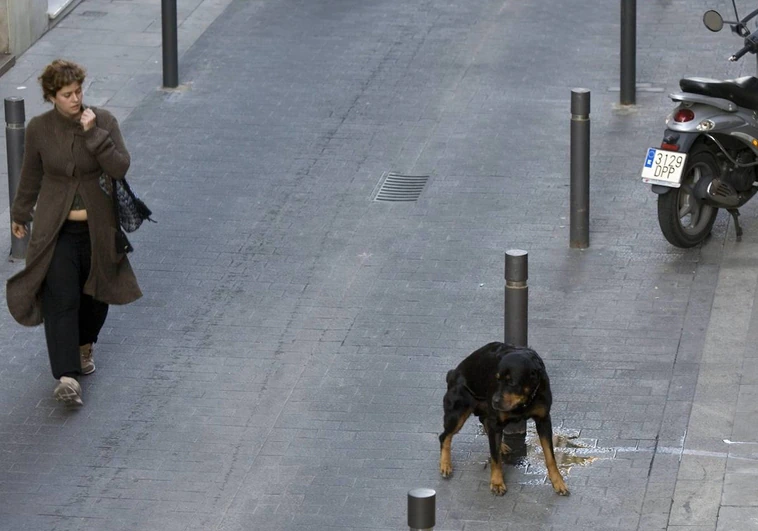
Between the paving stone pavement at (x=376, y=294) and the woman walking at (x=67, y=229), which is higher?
the woman walking at (x=67, y=229)

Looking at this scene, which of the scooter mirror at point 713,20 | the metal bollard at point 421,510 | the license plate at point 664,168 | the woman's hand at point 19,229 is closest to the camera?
the metal bollard at point 421,510

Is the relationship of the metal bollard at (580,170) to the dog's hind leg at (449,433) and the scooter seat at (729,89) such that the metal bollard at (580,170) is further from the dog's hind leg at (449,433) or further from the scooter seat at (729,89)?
the dog's hind leg at (449,433)

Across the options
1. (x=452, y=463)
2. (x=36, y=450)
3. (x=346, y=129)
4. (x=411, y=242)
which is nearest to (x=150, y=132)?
(x=346, y=129)

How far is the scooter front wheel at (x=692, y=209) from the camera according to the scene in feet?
32.5

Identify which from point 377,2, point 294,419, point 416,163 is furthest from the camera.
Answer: point 377,2

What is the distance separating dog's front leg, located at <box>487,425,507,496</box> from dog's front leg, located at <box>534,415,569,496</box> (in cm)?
19

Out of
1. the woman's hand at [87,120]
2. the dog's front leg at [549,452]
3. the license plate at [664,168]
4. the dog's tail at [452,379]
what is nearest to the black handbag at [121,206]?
the woman's hand at [87,120]

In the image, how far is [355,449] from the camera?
25.5 ft

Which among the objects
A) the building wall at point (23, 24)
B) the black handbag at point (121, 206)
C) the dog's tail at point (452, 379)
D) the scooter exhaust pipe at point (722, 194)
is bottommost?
the building wall at point (23, 24)

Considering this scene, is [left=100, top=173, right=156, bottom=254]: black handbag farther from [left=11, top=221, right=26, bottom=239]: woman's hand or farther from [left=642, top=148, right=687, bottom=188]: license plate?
[left=642, top=148, right=687, bottom=188]: license plate

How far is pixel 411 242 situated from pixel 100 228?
273 centimetres

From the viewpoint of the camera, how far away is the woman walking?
814cm

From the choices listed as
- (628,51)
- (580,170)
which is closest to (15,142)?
(580,170)

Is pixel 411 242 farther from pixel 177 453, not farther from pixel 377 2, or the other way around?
pixel 377 2
